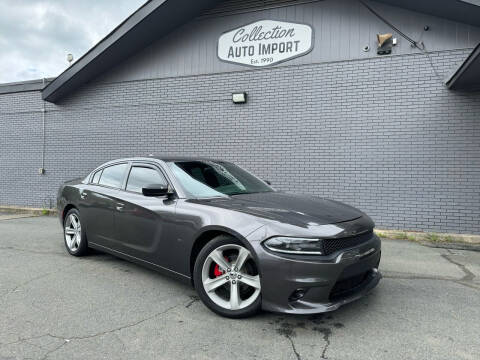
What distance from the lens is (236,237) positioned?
305 centimetres

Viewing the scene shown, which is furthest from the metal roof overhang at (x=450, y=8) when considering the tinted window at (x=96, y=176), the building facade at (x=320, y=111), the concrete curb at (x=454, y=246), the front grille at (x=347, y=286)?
the tinted window at (x=96, y=176)

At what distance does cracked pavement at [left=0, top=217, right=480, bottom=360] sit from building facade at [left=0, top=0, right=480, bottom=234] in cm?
277

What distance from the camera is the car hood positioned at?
303 cm

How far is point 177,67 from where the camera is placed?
9.00 m

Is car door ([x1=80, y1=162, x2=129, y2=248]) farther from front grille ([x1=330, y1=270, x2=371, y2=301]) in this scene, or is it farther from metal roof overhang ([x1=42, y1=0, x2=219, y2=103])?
metal roof overhang ([x1=42, y1=0, x2=219, y2=103])

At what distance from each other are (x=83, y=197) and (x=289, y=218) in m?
3.25

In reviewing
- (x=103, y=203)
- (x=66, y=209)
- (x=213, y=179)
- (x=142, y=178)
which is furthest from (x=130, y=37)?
(x=213, y=179)

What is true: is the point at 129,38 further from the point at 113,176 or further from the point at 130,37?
the point at 113,176

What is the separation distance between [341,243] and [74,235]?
154 inches

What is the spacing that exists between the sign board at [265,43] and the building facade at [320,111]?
4.4 inches

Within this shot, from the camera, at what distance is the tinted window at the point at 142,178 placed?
13.4 ft

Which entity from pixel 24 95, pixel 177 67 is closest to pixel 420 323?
pixel 177 67

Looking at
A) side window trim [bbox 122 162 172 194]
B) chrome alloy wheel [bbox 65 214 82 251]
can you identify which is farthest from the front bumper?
chrome alloy wheel [bbox 65 214 82 251]

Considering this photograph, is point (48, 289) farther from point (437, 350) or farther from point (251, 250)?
point (437, 350)
